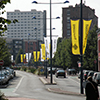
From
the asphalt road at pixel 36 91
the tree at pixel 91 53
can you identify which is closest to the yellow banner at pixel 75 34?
the asphalt road at pixel 36 91

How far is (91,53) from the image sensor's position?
59250 mm

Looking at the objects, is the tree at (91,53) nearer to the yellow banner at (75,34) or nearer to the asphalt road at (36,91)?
the asphalt road at (36,91)

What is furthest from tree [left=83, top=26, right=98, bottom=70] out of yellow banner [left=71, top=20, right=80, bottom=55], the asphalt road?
yellow banner [left=71, top=20, right=80, bottom=55]

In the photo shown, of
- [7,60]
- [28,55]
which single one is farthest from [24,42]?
[7,60]

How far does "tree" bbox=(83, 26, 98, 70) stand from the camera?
195 ft

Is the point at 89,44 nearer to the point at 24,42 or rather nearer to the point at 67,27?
the point at 67,27

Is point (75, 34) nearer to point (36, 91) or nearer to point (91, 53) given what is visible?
point (36, 91)

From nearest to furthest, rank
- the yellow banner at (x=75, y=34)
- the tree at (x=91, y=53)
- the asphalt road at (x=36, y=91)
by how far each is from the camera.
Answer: the asphalt road at (x=36, y=91)
the yellow banner at (x=75, y=34)
the tree at (x=91, y=53)

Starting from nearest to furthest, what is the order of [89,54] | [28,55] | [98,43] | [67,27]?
[98,43]
[89,54]
[28,55]
[67,27]

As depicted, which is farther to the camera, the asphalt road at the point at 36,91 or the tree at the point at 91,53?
the tree at the point at 91,53

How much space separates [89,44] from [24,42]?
418 feet

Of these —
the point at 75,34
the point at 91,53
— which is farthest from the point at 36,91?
the point at 91,53

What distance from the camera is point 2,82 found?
33.1 meters

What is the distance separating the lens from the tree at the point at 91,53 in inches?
2341
